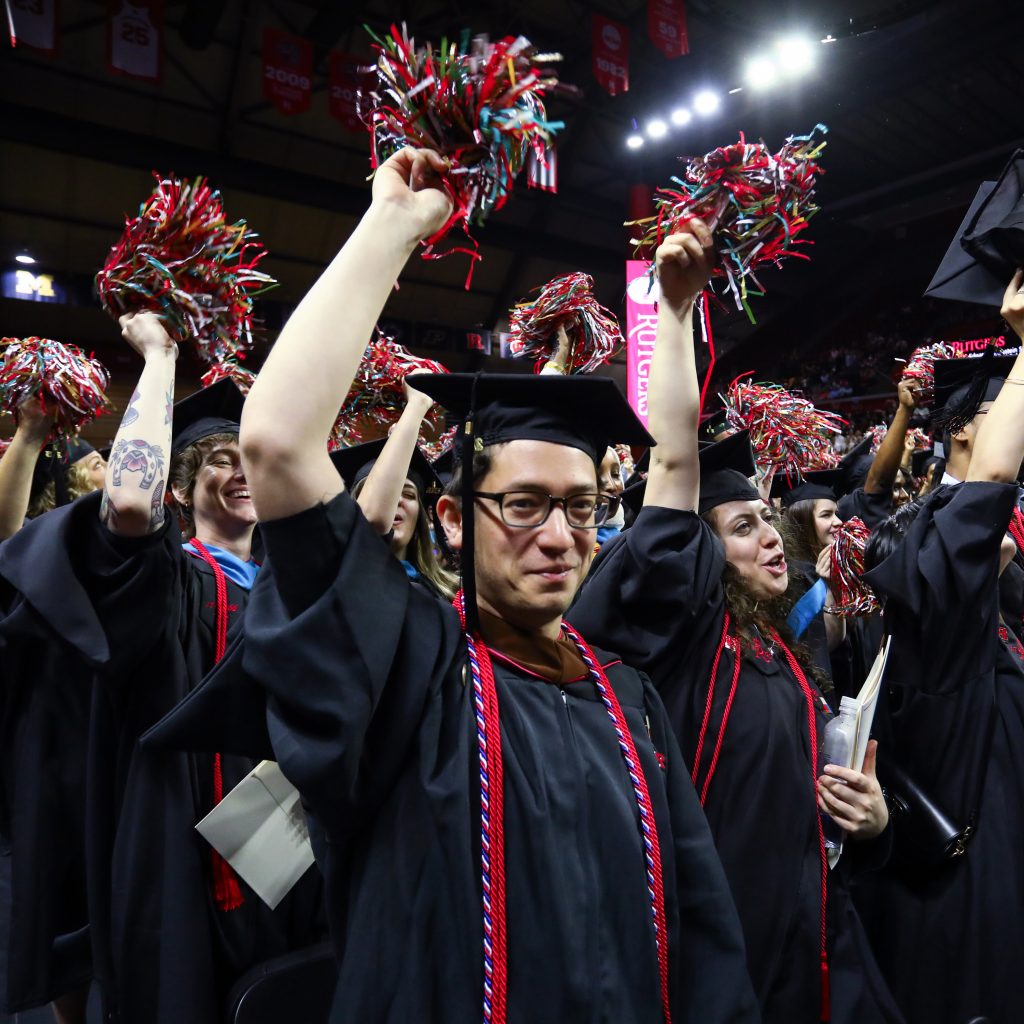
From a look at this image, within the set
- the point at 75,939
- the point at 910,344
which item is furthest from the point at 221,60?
the point at 910,344

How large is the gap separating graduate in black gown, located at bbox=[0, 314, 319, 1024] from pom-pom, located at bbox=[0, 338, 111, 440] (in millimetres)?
607

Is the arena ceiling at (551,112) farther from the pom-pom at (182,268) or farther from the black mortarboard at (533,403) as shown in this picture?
the black mortarboard at (533,403)

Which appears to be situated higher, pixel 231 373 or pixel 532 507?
pixel 231 373

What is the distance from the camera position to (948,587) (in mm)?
1970

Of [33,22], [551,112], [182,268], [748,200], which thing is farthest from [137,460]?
[551,112]

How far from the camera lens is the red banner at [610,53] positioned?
9.53 meters

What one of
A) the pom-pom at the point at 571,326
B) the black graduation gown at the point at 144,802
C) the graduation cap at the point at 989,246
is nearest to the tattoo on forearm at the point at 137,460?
the black graduation gown at the point at 144,802

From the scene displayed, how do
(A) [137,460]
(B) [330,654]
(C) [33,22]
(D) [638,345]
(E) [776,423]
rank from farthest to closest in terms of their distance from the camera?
1. (C) [33,22]
2. (D) [638,345]
3. (E) [776,423]
4. (A) [137,460]
5. (B) [330,654]

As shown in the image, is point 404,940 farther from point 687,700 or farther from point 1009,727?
point 1009,727

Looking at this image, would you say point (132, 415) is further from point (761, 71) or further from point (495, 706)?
point (761, 71)

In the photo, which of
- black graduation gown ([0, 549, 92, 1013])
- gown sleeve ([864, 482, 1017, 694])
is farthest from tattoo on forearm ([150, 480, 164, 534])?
gown sleeve ([864, 482, 1017, 694])

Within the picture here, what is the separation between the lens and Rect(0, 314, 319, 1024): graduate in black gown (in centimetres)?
177

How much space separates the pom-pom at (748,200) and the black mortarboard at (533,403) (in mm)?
455

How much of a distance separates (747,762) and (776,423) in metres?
1.62
